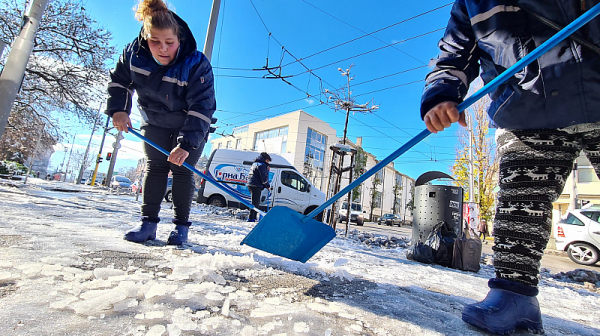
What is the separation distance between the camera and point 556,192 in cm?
111

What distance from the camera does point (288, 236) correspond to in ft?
5.10

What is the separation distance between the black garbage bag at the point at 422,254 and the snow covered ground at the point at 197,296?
3.68ft

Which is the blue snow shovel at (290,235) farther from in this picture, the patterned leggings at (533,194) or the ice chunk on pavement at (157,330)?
the ice chunk on pavement at (157,330)

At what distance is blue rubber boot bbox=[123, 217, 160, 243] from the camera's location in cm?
178

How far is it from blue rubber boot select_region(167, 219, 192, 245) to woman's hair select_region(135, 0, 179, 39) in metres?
1.29

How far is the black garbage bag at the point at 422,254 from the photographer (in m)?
2.91

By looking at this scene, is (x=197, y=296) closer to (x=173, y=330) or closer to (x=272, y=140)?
(x=173, y=330)

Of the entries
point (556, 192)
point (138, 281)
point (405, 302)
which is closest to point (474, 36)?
point (556, 192)

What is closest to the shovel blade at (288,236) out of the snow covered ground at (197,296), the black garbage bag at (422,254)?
the snow covered ground at (197,296)

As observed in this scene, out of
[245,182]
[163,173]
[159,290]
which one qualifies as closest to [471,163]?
[245,182]

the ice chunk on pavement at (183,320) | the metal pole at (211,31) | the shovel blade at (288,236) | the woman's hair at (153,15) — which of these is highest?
the metal pole at (211,31)

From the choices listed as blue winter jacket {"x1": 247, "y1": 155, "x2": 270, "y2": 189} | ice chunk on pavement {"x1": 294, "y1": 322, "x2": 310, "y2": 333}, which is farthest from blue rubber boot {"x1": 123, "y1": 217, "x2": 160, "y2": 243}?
blue winter jacket {"x1": 247, "y1": 155, "x2": 270, "y2": 189}

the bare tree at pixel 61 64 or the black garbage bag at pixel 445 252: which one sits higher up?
the bare tree at pixel 61 64

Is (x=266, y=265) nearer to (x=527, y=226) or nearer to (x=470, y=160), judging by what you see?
(x=527, y=226)
